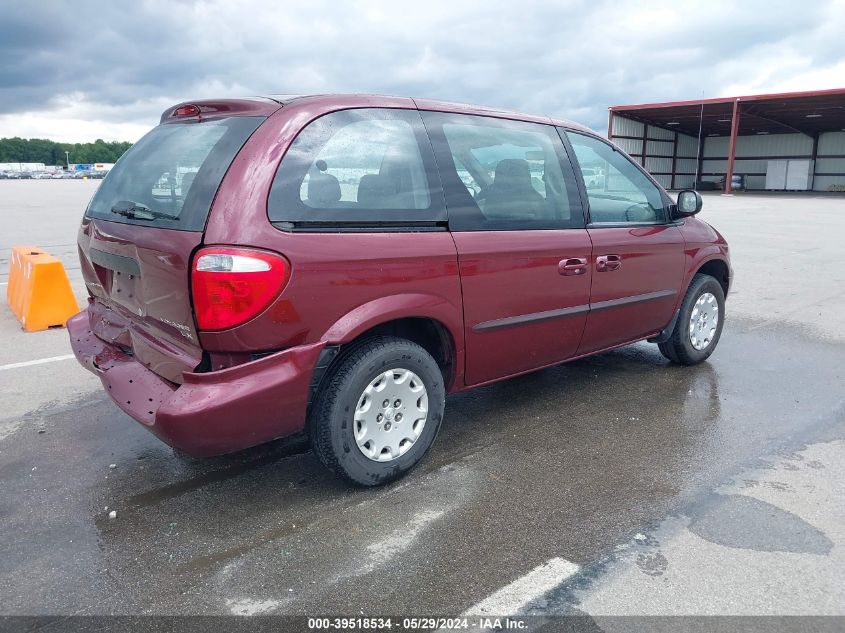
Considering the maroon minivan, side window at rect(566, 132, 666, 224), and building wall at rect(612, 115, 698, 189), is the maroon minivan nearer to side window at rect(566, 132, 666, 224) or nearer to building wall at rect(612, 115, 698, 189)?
side window at rect(566, 132, 666, 224)

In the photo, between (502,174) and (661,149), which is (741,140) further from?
(502,174)

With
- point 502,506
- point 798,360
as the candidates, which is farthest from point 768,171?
point 502,506

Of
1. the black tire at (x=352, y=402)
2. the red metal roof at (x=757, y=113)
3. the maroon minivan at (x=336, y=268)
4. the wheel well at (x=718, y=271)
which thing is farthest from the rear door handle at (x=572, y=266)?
the red metal roof at (x=757, y=113)

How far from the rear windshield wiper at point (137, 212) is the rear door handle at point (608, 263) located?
2.37m

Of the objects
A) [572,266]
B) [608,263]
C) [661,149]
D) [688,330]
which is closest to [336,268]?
[572,266]

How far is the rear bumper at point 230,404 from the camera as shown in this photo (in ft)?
8.52

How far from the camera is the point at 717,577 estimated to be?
8.09 ft

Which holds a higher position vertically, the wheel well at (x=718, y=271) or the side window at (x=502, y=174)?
the side window at (x=502, y=174)

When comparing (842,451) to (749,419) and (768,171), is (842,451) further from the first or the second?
(768,171)

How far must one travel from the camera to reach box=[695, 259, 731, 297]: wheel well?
5031 millimetres

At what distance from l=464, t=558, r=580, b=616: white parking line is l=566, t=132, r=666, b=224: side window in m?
2.16

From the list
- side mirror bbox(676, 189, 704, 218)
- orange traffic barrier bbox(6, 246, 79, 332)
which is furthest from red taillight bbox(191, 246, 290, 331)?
orange traffic barrier bbox(6, 246, 79, 332)

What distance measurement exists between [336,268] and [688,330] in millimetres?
3147

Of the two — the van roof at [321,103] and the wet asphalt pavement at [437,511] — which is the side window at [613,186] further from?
the wet asphalt pavement at [437,511]
